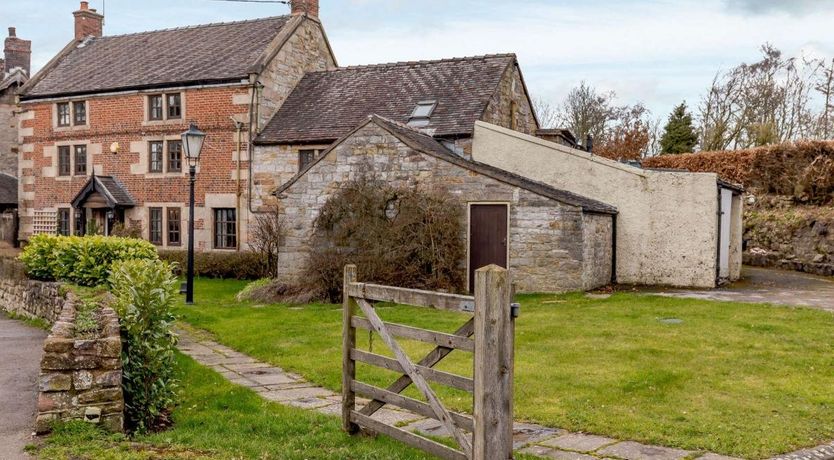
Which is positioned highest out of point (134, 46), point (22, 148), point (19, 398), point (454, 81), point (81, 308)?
point (134, 46)

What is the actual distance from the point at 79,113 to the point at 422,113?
50.2 feet

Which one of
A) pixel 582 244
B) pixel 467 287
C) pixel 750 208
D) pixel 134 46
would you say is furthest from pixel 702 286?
pixel 134 46

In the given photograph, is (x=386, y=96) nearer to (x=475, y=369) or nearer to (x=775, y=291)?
(x=775, y=291)

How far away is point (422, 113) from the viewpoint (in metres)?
24.5

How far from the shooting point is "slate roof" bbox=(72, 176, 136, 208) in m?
28.8

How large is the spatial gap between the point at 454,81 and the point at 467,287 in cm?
966

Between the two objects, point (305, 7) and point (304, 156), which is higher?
point (305, 7)

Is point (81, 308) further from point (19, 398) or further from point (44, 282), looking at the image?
point (44, 282)

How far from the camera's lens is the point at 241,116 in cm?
2716

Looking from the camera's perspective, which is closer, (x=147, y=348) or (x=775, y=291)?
(x=147, y=348)

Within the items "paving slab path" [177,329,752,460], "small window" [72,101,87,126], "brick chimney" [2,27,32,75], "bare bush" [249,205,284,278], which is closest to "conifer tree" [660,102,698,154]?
"bare bush" [249,205,284,278]

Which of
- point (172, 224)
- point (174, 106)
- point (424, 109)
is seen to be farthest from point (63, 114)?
point (424, 109)

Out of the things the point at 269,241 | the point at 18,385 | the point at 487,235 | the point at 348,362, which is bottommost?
the point at 18,385

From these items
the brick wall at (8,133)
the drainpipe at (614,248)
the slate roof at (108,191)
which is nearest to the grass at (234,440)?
the drainpipe at (614,248)
